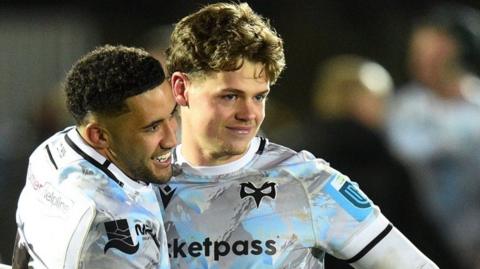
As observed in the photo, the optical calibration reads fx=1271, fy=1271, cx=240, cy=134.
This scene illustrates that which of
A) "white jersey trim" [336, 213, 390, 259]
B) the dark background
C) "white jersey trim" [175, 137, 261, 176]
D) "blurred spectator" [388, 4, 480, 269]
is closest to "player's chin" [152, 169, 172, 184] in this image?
"white jersey trim" [175, 137, 261, 176]

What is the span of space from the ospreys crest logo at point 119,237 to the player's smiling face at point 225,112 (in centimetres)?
46

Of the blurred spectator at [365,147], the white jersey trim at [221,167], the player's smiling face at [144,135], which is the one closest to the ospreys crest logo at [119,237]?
the player's smiling face at [144,135]

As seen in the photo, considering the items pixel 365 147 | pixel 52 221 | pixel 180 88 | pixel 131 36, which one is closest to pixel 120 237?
pixel 52 221

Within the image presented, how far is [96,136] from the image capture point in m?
2.97

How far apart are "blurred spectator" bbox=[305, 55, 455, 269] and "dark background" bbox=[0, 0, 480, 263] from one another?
0.83 metres

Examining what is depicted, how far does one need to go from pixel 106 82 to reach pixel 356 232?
73cm

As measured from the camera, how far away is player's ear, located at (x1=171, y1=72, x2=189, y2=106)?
129 inches

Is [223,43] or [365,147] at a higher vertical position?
[223,43]

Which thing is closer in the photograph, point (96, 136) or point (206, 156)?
point (96, 136)

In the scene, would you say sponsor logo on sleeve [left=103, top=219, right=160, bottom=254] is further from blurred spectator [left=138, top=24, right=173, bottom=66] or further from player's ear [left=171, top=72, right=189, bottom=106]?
blurred spectator [left=138, top=24, right=173, bottom=66]

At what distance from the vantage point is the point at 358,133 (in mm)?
4816

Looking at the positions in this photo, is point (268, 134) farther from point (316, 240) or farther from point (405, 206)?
point (316, 240)

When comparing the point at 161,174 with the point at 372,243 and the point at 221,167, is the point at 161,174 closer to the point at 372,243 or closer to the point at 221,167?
the point at 221,167

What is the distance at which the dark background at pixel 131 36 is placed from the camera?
6.21 m
